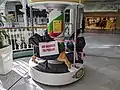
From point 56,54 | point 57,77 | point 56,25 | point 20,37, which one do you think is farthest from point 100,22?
point 20,37

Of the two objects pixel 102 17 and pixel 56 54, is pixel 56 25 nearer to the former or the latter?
pixel 56 54

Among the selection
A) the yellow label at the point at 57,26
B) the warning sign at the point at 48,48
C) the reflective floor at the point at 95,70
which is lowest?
the reflective floor at the point at 95,70

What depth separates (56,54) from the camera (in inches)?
67.2

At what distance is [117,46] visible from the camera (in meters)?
2.56

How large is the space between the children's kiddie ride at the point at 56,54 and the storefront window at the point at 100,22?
0.71 metres

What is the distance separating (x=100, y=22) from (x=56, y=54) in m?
1.12

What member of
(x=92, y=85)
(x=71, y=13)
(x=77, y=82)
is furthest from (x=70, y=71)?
(x=71, y=13)

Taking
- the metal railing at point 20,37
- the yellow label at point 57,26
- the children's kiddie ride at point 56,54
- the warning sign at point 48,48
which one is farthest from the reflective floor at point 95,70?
the yellow label at point 57,26

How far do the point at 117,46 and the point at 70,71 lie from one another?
1273 millimetres

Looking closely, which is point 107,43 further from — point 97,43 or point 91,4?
point 91,4

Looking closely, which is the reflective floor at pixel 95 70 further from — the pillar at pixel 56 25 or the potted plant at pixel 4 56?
the pillar at pixel 56 25

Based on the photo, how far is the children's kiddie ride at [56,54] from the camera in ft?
5.38

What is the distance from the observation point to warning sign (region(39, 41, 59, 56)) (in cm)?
164

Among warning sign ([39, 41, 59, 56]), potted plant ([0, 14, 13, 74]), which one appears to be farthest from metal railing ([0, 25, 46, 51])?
warning sign ([39, 41, 59, 56])
